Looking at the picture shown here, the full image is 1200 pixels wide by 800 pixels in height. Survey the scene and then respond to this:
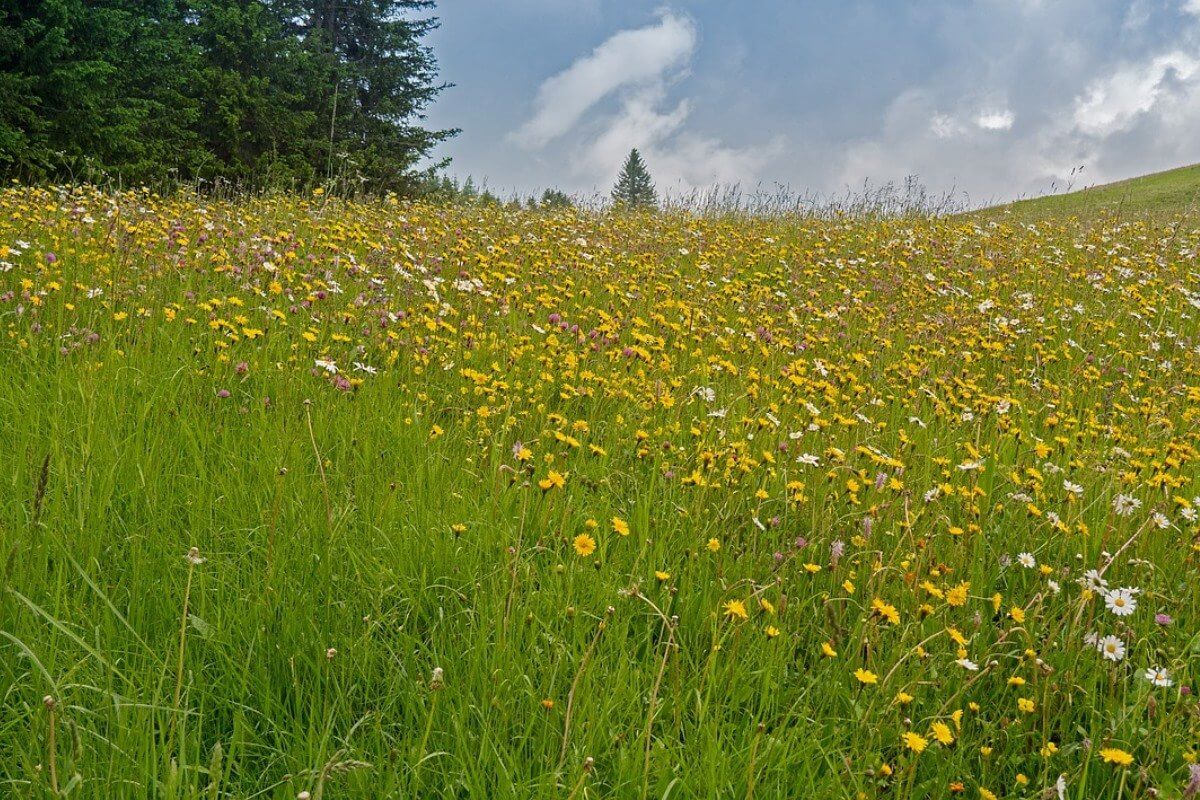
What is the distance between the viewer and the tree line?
35.4 feet

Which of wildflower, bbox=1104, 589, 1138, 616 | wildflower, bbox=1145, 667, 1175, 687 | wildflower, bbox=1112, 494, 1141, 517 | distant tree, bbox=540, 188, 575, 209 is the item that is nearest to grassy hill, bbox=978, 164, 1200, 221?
distant tree, bbox=540, 188, 575, 209

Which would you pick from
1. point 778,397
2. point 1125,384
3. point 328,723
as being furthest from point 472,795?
point 1125,384

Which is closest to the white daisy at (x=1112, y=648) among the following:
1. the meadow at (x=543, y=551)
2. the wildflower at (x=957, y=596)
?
the meadow at (x=543, y=551)

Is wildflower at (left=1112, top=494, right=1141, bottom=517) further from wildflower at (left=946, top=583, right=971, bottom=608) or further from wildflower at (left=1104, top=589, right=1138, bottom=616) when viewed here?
wildflower at (left=946, top=583, right=971, bottom=608)

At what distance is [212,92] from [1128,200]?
740 inches

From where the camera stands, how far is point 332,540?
2.09 m

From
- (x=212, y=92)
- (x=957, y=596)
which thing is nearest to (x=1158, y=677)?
(x=957, y=596)

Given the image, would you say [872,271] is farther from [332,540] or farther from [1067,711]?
[332,540]

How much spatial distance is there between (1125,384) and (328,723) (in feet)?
16.5

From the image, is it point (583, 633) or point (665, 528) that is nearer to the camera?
point (583, 633)

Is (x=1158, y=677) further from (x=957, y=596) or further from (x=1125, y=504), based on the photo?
(x=1125, y=504)

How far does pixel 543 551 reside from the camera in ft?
7.72

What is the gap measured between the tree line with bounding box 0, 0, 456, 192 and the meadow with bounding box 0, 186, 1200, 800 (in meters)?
5.22

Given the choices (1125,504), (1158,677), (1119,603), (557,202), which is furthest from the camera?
(557,202)
